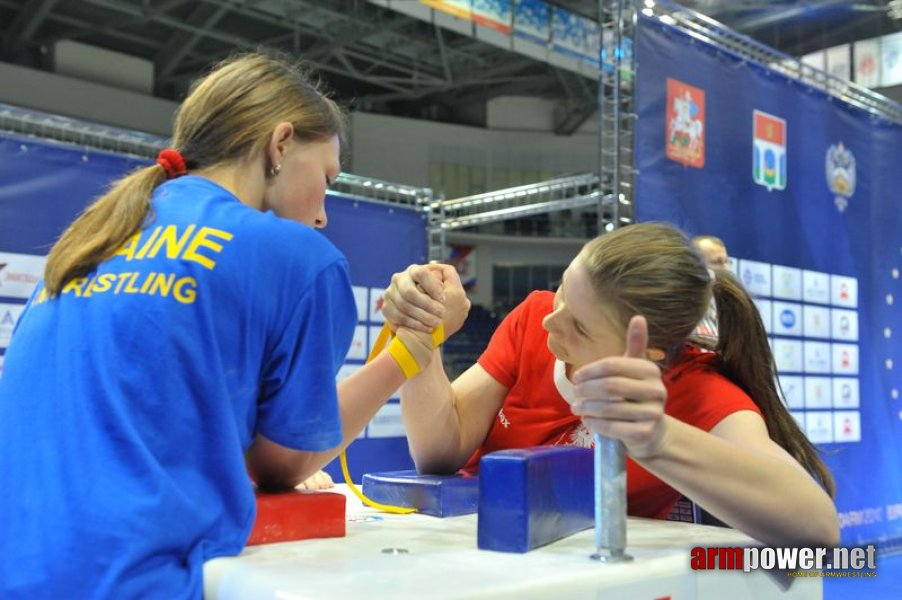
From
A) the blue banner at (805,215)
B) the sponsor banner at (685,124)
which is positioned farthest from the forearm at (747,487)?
the sponsor banner at (685,124)

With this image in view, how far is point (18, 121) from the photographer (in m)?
3.05

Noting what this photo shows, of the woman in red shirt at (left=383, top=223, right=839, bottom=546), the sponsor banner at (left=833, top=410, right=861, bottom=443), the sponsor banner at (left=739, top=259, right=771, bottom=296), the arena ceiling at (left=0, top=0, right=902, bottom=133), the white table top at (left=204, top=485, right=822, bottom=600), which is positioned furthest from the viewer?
the arena ceiling at (left=0, top=0, right=902, bottom=133)

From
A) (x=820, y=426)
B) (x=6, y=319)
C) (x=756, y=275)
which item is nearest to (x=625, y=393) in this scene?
(x=6, y=319)

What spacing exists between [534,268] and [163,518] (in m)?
15.8

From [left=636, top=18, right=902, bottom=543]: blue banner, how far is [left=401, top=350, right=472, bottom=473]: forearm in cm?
186

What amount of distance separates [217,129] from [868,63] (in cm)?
711

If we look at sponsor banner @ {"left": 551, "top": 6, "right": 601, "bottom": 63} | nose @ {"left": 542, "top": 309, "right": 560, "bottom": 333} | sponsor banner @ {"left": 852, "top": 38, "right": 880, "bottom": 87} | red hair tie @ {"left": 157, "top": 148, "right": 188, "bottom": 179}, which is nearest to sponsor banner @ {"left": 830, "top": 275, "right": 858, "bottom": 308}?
sponsor banner @ {"left": 852, "top": 38, "right": 880, "bottom": 87}

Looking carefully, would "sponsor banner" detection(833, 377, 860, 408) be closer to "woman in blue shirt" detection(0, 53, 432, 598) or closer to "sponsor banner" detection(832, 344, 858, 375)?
"sponsor banner" detection(832, 344, 858, 375)

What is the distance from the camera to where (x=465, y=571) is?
75 centimetres

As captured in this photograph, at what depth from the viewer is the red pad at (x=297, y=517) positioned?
0.90 metres

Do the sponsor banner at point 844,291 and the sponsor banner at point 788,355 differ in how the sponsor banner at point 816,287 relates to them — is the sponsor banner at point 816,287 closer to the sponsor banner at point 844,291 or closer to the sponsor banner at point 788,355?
the sponsor banner at point 844,291

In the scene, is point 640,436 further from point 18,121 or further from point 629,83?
point 18,121

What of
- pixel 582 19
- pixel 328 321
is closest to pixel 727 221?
pixel 328 321

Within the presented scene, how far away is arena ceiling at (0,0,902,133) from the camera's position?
7.73 meters
